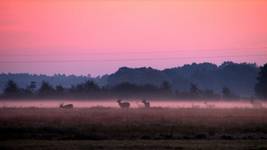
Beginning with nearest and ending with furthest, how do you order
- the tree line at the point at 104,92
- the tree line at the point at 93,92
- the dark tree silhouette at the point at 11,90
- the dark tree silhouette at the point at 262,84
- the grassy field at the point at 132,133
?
the grassy field at the point at 132,133 < the dark tree silhouette at the point at 11,90 < the tree line at the point at 93,92 < the tree line at the point at 104,92 < the dark tree silhouette at the point at 262,84

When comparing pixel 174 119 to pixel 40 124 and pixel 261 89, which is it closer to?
pixel 40 124

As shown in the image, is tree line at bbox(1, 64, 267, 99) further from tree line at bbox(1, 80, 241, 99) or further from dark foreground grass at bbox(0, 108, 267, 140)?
dark foreground grass at bbox(0, 108, 267, 140)

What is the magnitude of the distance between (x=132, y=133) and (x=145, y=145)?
700 centimetres

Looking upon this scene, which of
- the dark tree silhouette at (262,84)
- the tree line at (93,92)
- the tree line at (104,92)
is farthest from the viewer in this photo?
the dark tree silhouette at (262,84)

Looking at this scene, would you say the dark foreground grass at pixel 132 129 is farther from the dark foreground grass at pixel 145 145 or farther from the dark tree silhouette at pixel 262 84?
the dark tree silhouette at pixel 262 84

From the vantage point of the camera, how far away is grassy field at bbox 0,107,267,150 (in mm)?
32062

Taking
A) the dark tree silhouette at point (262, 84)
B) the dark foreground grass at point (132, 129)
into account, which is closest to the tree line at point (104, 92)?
the dark tree silhouette at point (262, 84)

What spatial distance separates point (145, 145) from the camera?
104ft

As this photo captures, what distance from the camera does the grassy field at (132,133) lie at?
32062 millimetres

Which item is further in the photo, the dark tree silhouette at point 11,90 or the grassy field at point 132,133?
the dark tree silhouette at point 11,90

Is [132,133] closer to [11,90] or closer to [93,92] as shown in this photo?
[93,92]

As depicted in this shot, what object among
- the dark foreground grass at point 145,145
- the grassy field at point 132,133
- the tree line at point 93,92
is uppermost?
the tree line at point 93,92

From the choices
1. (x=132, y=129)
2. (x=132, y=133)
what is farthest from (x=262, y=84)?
(x=132, y=133)

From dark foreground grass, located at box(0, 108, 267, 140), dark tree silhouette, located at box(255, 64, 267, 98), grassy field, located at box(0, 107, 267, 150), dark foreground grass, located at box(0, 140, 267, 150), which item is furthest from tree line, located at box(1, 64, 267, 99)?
dark foreground grass, located at box(0, 140, 267, 150)
